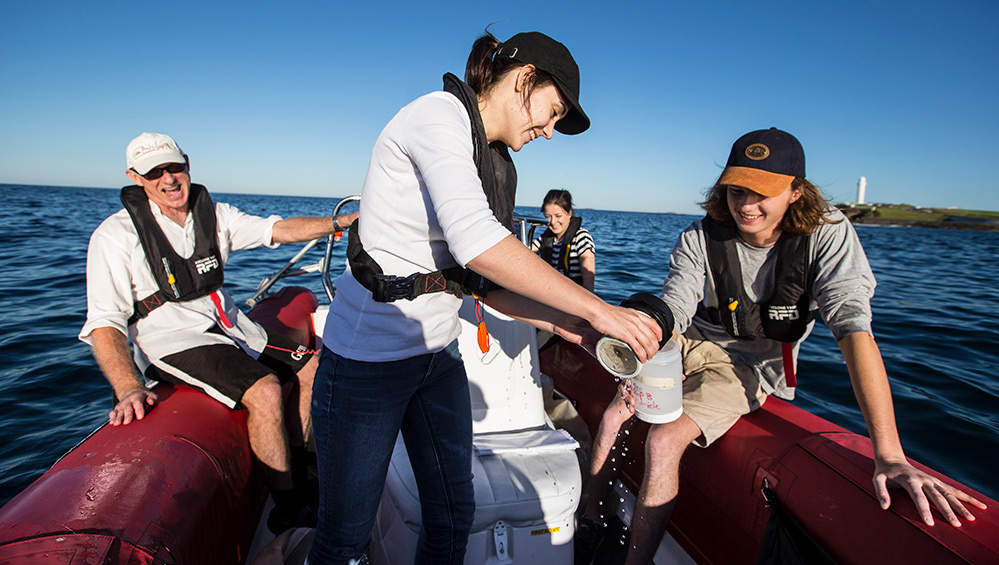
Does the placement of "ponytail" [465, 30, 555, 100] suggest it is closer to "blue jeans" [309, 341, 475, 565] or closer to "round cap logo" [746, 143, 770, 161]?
"blue jeans" [309, 341, 475, 565]

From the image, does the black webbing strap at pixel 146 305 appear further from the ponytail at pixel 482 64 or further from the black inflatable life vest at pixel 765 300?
the black inflatable life vest at pixel 765 300

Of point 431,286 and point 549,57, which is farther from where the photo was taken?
point 431,286

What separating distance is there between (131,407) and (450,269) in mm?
1445

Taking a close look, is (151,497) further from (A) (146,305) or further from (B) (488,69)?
(B) (488,69)

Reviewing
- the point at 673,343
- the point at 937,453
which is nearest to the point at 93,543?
the point at 673,343

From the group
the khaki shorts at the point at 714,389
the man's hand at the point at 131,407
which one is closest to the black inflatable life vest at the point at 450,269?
the khaki shorts at the point at 714,389

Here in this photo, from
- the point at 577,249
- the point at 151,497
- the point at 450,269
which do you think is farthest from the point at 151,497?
the point at 577,249

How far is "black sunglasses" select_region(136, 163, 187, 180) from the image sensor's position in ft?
7.59

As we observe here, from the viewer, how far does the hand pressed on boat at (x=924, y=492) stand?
129cm

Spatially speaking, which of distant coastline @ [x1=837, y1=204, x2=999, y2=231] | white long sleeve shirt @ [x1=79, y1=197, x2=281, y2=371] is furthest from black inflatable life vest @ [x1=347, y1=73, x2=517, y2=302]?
distant coastline @ [x1=837, y1=204, x2=999, y2=231]

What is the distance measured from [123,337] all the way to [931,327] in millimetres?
8966

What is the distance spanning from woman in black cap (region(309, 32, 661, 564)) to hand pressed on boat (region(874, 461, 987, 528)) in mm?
892

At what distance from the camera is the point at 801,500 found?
5.36ft

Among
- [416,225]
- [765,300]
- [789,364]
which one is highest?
[416,225]
